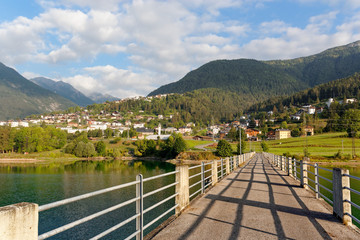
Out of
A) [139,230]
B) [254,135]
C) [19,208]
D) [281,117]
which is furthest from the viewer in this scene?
[281,117]

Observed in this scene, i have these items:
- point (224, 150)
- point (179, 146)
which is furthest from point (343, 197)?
point (179, 146)

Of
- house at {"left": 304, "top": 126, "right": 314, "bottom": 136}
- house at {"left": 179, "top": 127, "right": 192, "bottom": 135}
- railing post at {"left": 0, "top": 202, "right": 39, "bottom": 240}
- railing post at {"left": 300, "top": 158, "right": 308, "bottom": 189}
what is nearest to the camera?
railing post at {"left": 0, "top": 202, "right": 39, "bottom": 240}

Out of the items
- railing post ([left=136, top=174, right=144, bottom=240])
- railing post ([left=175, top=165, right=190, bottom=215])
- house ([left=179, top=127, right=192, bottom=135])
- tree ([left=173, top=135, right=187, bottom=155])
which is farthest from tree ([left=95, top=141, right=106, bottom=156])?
railing post ([left=136, top=174, right=144, bottom=240])

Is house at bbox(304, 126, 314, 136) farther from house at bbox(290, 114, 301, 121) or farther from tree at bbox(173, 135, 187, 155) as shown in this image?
tree at bbox(173, 135, 187, 155)

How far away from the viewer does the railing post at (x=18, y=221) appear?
230cm

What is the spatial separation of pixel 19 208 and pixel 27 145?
119 m

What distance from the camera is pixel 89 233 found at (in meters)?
18.7

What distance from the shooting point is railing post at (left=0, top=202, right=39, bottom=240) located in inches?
90.6

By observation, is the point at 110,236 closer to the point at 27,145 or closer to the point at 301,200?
the point at 301,200

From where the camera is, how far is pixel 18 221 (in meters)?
2.41

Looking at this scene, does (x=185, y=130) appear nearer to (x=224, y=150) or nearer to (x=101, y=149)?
(x=101, y=149)

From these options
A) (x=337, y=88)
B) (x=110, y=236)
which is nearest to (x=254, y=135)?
(x=337, y=88)

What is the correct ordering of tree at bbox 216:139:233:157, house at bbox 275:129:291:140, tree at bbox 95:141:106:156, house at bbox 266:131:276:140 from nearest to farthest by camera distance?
1. tree at bbox 216:139:233:157
2. tree at bbox 95:141:106:156
3. house at bbox 275:129:291:140
4. house at bbox 266:131:276:140

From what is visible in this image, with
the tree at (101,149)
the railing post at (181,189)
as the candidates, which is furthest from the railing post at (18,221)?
the tree at (101,149)
